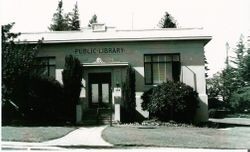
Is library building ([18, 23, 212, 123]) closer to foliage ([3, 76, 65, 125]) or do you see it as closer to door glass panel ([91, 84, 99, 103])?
door glass panel ([91, 84, 99, 103])

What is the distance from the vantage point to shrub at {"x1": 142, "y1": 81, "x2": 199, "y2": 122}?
66.9ft

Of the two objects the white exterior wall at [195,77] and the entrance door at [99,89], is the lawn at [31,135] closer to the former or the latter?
the entrance door at [99,89]

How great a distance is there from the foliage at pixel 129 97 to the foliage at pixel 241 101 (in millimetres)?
24021

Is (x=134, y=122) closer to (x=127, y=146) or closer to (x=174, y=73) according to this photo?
(x=174, y=73)

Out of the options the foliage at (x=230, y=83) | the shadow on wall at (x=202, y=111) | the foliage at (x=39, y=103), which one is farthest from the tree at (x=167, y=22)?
the foliage at (x=39, y=103)

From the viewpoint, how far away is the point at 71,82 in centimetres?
2178

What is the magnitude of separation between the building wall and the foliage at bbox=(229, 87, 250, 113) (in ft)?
69.3

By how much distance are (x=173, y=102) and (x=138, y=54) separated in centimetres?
459

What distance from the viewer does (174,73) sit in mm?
23500

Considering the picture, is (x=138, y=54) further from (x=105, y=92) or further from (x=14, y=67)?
(x=14, y=67)

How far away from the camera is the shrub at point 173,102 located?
20406 mm

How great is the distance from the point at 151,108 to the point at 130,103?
1.55 metres

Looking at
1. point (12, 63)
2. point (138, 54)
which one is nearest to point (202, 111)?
point (138, 54)

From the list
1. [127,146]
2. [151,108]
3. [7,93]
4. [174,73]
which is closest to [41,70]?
[7,93]
